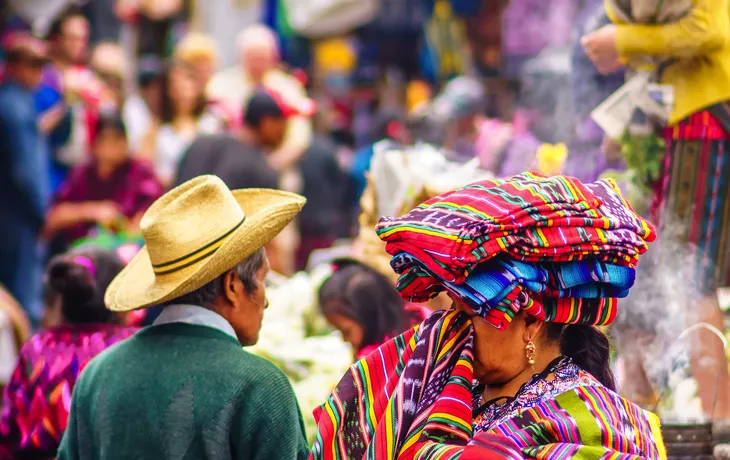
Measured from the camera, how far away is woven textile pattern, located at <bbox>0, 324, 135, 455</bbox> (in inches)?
152

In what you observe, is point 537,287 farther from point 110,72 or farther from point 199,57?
point 110,72

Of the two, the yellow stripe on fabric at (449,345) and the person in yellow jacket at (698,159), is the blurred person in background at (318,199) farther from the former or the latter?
the yellow stripe on fabric at (449,345)

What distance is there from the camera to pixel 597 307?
8.23 feet

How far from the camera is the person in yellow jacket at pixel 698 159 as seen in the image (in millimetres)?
4016

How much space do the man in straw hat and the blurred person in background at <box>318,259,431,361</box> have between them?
47.9 inches

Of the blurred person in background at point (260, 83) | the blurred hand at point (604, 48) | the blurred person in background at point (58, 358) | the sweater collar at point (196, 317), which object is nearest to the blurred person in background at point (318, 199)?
the blurred person in background at point (260, 83)

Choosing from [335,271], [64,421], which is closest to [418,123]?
[335,271]

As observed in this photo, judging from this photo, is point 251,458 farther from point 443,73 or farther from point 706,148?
point 443,73

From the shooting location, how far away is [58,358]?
3928 mm

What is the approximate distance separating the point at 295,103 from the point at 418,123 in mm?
1369

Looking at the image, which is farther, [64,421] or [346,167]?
[346,167]

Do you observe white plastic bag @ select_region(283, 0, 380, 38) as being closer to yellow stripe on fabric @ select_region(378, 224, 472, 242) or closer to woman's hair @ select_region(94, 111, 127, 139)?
woman's hair @ select_region(94, 111, 127, 139)

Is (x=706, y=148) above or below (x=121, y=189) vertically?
above

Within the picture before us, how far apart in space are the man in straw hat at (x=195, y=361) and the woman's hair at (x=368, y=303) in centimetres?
122
